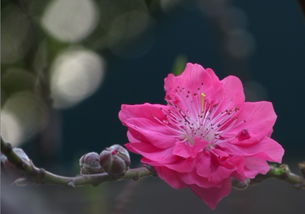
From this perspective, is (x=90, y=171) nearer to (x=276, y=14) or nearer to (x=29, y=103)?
(x=29, y=103)

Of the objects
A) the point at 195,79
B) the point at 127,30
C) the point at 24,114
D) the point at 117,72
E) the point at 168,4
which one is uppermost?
the point at 195,79

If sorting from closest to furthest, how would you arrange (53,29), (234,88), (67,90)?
(234,88) < (53,29) < (67,90)

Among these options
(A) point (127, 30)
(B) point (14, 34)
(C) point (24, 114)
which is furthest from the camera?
(A) point (127, 30)

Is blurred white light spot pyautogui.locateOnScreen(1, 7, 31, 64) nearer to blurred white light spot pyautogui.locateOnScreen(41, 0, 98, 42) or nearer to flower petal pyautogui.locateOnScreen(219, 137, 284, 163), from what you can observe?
blurred white light spot pyautogui.locateOnScreen(41, 0, 98, 42)

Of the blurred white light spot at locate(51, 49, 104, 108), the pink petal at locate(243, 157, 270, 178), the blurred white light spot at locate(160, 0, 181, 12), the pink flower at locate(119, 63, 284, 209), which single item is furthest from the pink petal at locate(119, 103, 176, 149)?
the blurred white light spot at locate(160, 0, 181, 12)

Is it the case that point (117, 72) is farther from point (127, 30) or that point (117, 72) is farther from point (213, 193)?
point (213, 193)

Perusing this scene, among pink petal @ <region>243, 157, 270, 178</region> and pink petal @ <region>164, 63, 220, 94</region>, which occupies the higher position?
pink petal @ <region>164, 63, 220, 94</region>

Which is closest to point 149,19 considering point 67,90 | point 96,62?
point 96,62

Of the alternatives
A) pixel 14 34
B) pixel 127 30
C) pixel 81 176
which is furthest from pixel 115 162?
pixel 127 30
